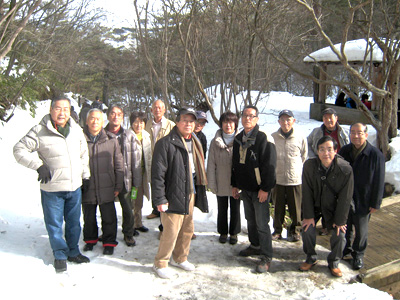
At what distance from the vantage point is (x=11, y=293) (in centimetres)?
300

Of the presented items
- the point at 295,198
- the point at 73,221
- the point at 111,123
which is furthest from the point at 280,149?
the point at 73,221

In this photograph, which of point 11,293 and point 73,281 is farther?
point 73,281

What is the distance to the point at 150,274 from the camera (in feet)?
12.1

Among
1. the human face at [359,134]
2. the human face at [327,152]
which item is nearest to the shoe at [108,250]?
the human face at [327,152]

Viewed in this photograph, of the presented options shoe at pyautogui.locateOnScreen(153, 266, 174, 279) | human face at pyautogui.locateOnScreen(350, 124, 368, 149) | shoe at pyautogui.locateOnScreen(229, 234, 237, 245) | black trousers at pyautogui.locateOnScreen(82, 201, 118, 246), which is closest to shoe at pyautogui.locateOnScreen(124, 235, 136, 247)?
black trousers at pyautogui.locateOnScreen(82, 201, 118, 246)

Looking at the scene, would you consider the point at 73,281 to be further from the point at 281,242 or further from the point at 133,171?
the point at 281,242

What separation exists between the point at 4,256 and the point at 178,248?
182cm

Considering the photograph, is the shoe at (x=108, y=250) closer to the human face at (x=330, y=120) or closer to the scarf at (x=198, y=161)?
the scarf at (x=198, y=161)

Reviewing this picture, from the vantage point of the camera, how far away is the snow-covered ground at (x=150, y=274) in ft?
10.7

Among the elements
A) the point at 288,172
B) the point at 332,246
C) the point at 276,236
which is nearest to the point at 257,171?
the point at 288,172

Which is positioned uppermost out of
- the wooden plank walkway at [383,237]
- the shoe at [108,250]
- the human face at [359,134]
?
the human face at [359,134]

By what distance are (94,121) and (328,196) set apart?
8.81ft

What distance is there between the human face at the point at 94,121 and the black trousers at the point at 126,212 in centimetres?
78

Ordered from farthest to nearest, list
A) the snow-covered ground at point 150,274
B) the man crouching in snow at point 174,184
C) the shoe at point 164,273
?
the shoe at point 164,273
the man crouching in snow at point 174,184
the snow-covered ground at point 150,274
